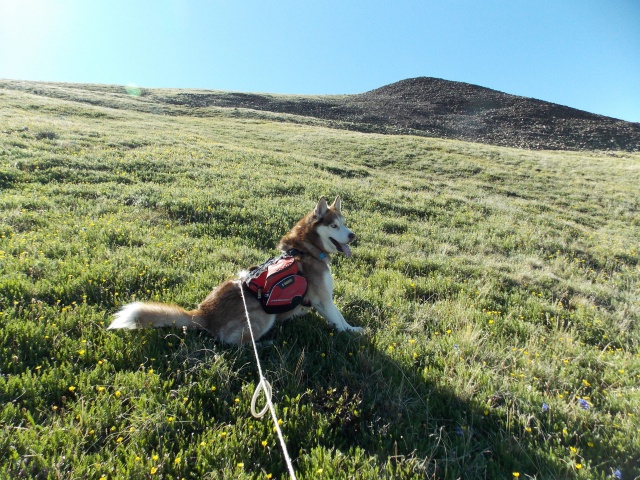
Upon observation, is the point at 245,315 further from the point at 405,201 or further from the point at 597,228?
the point at 597,228

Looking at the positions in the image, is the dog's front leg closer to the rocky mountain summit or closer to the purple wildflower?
the purple wildflower

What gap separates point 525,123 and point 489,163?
34790 mm

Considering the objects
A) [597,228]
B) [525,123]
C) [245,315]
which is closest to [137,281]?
[245,315]

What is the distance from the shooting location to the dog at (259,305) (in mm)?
4148

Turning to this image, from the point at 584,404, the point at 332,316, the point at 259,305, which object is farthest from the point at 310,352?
the point at 584,404

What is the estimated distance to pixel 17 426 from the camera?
114 inches

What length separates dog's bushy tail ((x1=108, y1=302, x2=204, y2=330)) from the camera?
3928 mm

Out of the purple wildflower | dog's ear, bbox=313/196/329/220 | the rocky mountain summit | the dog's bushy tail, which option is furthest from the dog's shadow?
the rocky mountain summit

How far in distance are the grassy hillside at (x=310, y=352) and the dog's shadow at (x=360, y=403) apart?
0.02 m

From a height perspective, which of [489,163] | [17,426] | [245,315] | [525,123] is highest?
[525,123]

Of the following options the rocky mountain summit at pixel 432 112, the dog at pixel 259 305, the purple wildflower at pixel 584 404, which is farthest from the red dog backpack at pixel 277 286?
the rocky mountain summit at pixel 432 112

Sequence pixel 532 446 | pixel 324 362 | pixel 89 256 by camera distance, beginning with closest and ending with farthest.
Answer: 1. pixel 532 446
2. pixel 324 362
3. pixel 89 256

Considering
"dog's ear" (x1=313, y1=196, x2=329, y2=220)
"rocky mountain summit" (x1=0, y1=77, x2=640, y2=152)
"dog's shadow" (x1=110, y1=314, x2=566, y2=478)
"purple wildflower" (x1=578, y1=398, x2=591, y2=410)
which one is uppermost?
"rocky mountain summit" (x1=0, y1=77, x2=640, y2=152)

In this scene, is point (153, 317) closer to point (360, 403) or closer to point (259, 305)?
point (259, 305)
